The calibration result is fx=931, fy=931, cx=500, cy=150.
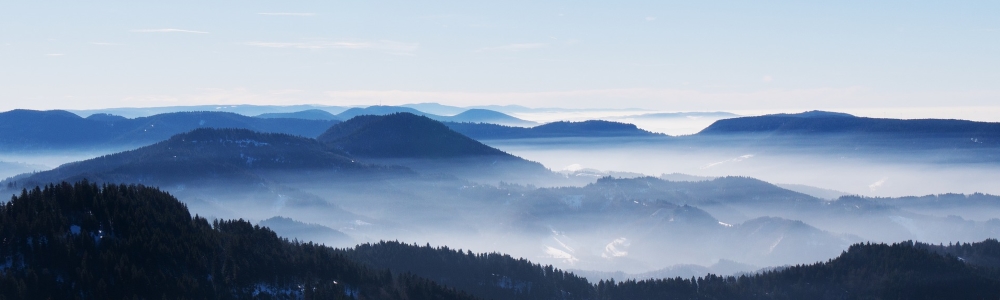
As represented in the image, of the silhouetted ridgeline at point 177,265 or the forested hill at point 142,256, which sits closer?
the forested hill at point 142,256

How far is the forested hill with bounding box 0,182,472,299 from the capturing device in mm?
73250

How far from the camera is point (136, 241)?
80.9m

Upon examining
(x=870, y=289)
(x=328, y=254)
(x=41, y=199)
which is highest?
(x=41, y=199)

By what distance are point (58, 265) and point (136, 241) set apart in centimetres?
795

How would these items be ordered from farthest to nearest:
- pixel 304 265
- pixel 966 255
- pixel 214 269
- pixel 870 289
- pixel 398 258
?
1. pixel 966 255
2. pixel 398 258
3. pixel 870 289
4. pixel 304 265
5. pixel 214 269

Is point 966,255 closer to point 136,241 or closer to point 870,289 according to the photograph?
point 870,289

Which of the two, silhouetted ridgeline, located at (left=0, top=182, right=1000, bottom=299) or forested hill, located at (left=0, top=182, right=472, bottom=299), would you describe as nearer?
forested hill, located at (left=0, top=182, right=472, bottom=299)

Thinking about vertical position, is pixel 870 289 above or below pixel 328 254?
below

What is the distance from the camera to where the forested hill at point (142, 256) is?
7325 cm

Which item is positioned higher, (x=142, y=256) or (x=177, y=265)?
(x=142, y=256)

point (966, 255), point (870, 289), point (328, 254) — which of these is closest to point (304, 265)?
point (328, 254)

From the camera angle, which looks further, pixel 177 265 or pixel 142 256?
pixel 177 265

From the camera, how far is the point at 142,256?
80375mm

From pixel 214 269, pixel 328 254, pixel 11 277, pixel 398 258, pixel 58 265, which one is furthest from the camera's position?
pixel 398 258
